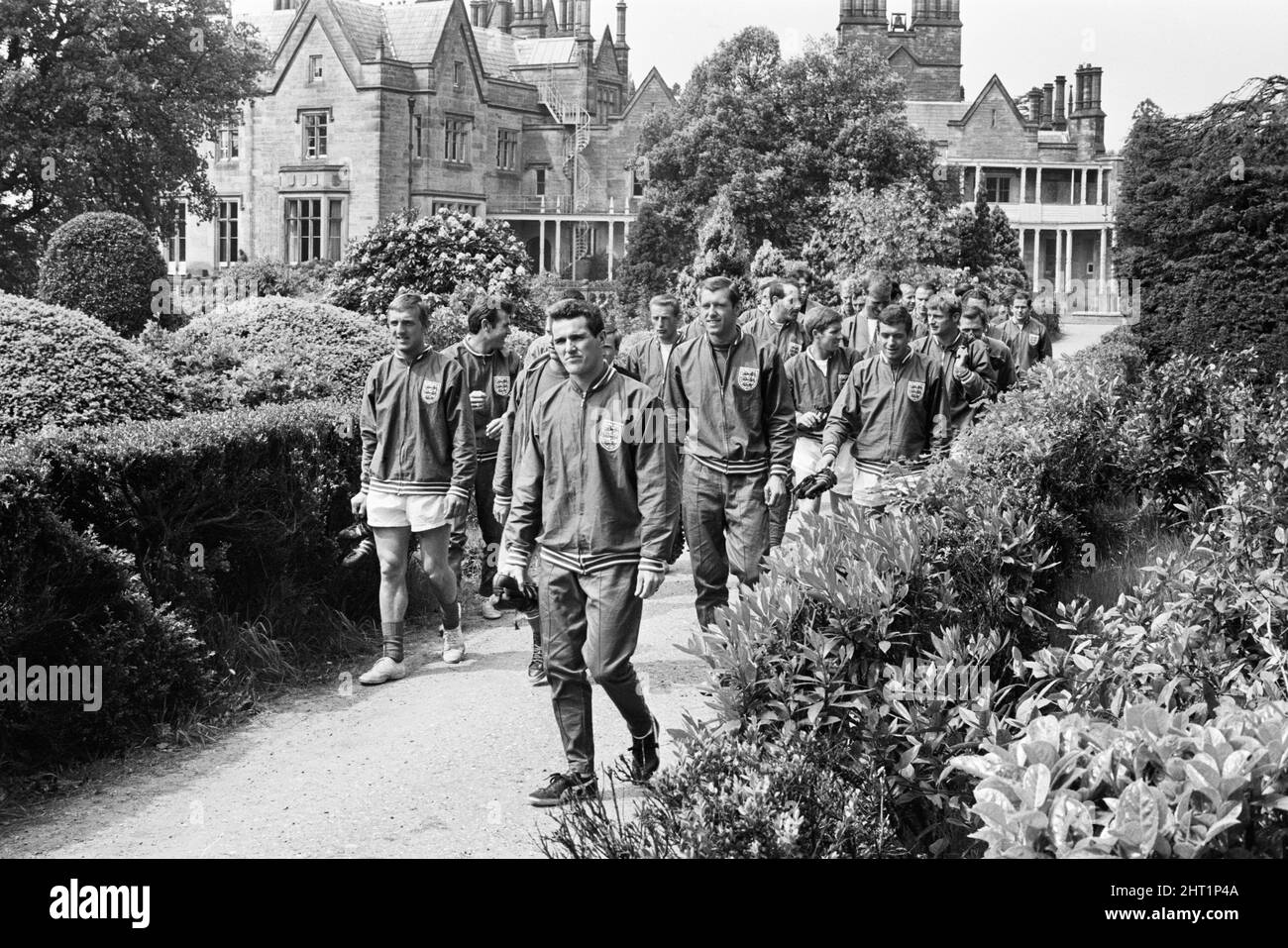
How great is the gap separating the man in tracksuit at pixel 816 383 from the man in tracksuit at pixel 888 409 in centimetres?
134

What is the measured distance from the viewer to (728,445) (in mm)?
8523

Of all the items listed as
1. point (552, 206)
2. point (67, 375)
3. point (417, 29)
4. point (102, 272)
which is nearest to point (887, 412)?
point (67, 375)

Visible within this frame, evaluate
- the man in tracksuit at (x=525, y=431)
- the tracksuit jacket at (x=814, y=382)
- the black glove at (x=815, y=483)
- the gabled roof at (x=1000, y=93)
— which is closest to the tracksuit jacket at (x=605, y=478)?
the man in tracksuit at (x=525, y=431)

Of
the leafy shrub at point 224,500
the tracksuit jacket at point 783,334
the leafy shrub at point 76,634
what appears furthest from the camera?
the tracksuit jacket at point 783,334

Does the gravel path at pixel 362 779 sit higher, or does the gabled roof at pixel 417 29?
the gabled roof at pixel 417 29

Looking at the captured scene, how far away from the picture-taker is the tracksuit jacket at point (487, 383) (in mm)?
10164

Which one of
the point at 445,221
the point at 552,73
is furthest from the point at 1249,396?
the point at 552,73

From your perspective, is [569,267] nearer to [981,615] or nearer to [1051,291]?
[1051,291]

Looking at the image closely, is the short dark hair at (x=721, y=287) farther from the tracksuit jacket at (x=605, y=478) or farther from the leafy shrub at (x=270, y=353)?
the leafy shrub at (x=270, y=353)

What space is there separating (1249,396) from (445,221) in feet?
49.4

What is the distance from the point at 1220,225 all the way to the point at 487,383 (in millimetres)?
6034

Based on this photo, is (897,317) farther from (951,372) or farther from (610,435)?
(610,435)

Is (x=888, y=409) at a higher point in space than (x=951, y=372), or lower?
lower

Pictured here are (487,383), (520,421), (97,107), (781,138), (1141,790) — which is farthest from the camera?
(781,138)
